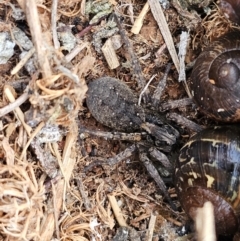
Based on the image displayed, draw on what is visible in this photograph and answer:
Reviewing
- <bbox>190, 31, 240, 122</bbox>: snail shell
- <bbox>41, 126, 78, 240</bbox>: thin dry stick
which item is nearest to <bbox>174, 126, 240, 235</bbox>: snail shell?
<bbox>190, 31, 240, 122</bbox>: snail shell

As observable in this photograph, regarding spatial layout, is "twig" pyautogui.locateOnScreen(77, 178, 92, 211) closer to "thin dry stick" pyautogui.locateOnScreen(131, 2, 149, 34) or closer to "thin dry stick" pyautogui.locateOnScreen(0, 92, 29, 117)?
"thin dry stick" pyautogui.locateOnScreen(0, 92, 29, 117)

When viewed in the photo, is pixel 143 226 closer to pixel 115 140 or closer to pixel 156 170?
pixel 156 170

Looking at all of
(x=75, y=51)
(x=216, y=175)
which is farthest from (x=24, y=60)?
(x=216, y=175)

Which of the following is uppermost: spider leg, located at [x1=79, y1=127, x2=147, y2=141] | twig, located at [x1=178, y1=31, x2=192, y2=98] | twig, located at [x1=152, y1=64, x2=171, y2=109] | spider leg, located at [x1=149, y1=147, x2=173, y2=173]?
twig, located at [x1=178, y1=31, x2=192, y2=98]

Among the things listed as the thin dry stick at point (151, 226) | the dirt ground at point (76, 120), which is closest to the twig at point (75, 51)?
the dirt ground at point (76, 120)

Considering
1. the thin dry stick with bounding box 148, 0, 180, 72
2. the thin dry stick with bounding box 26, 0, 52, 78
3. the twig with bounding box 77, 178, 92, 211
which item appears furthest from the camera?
the thin dry stick with bounding box 148, 0, 180, 72

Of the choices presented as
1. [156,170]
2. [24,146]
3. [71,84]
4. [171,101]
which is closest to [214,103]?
[171,101]
